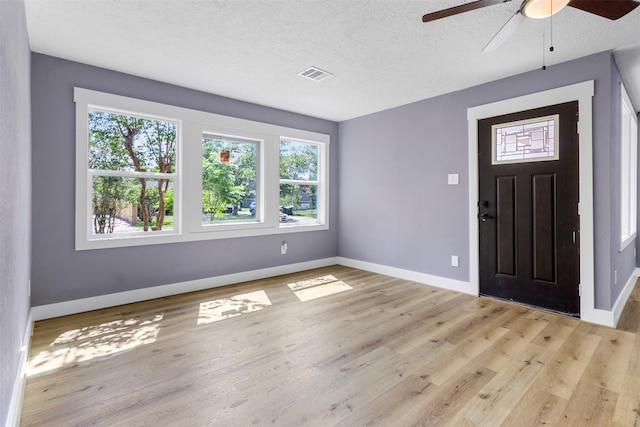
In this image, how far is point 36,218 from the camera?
9.77 ft

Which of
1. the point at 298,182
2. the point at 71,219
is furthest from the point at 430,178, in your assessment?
the point at 71,219

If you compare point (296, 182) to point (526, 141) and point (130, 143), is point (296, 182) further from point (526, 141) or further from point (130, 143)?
point (526, 141)

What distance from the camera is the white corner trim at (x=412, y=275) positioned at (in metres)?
3.98

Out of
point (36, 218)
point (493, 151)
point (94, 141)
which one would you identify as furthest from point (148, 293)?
point (493, 151)

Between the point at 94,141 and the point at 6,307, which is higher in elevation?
the point at 94,141

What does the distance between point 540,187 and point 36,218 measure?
194 inches

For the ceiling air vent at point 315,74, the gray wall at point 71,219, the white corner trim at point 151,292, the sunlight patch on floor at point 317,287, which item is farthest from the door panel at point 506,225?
the gray wall at point 71,219

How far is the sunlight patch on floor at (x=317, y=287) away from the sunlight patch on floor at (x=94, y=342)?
5.09ft

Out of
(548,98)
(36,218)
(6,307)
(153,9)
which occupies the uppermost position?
(153,9)

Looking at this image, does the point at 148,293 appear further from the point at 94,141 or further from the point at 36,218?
the point at 94,141

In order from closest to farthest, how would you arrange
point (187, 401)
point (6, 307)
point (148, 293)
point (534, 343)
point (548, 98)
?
point (6, 307), point (187, 401), point (534, 343), point (548, 98), point (148, 293)

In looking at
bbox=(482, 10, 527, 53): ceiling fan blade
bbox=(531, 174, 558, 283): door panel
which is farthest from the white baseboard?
bbox=(482, 10, 527, 53): ceiling fan blade

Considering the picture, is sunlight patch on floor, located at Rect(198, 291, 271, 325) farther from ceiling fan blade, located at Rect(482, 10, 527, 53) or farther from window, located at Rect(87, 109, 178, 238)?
ceiling fan blade, located at Rect(482, 10, 527, 53)

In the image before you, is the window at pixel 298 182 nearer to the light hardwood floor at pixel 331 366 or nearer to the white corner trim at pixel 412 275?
the white corner trim at pixel 412 275
